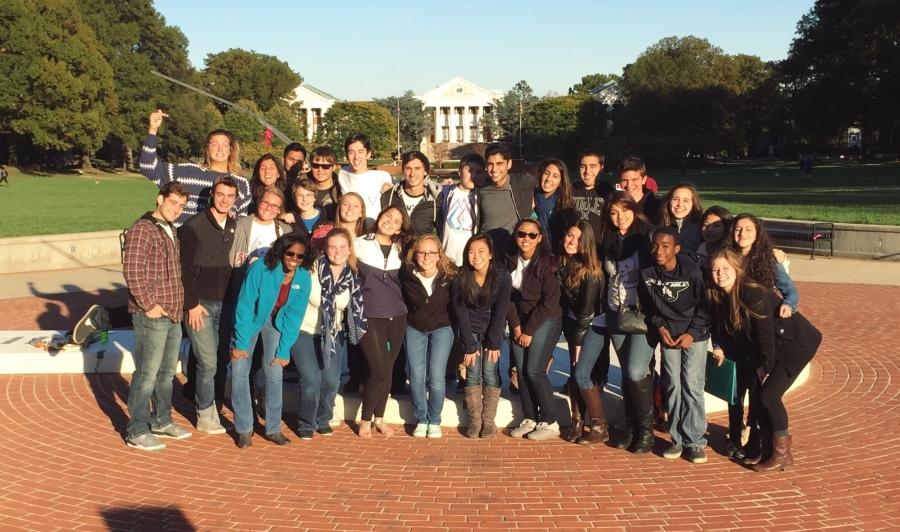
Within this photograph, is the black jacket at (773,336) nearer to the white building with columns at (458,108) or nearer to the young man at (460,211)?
the young man at (460,211)

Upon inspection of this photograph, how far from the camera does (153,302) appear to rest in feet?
18.1

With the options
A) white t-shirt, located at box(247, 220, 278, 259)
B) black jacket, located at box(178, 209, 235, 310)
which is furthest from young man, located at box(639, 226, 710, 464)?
black jacket, located at box(178, 209, 235, 310)

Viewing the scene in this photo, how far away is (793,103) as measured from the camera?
52281mm

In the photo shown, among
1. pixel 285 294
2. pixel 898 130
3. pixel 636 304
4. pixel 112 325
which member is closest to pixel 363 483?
pixel 285 294

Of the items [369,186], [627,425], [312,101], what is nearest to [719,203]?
[369,186]

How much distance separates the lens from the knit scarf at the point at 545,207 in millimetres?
6407

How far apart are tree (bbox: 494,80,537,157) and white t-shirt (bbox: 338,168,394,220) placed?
10049 cm

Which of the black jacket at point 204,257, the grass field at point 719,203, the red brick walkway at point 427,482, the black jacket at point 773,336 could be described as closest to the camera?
the red brick walkway at point 427,482

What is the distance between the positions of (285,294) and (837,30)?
52741 mm

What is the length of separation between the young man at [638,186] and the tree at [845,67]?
42218 millimetres

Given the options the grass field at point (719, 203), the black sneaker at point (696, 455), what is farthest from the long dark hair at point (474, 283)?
the grass field at point (719, 203)

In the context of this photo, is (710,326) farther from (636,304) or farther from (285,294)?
(285,294)

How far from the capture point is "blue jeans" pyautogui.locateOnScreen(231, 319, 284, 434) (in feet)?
18.9

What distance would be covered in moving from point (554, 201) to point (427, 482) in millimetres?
2567
